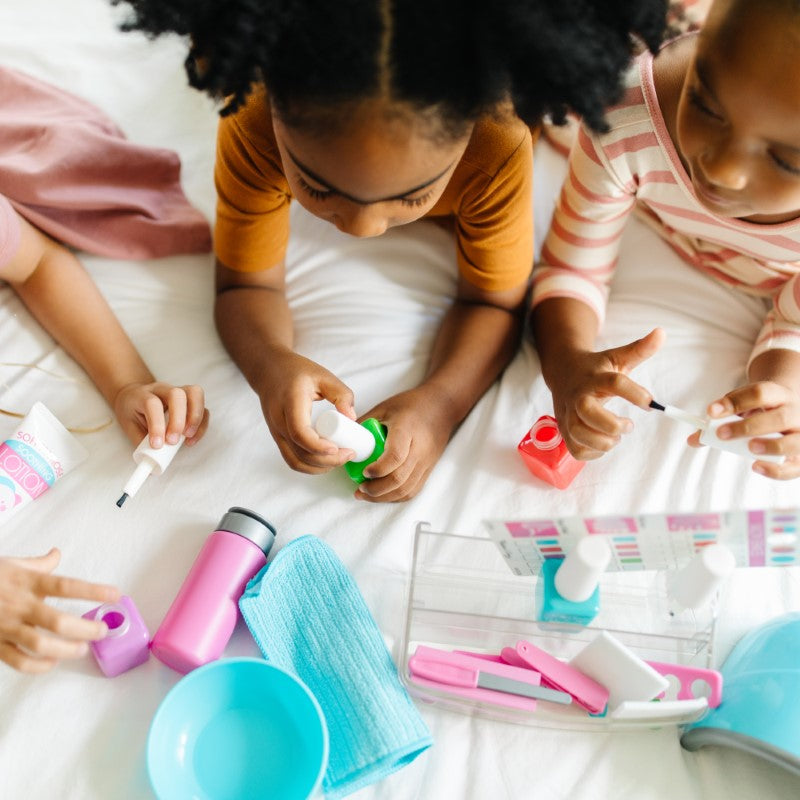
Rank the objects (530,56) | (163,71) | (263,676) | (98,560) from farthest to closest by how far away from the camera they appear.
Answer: (163,71) < (98,560) < (263,676) < (530,56)

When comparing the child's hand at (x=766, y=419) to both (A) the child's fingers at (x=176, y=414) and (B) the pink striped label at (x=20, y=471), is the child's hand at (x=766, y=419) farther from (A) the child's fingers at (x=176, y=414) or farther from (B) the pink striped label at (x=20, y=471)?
(B) the pink striped label at (x=20, y=471)

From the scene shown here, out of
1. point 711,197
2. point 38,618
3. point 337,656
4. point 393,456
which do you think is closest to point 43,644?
point 38,618

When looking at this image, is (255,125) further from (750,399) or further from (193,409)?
(750,399)

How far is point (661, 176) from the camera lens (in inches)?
34.8

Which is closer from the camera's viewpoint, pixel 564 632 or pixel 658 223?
pixel 564 632

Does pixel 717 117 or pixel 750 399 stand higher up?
pixel 717 117

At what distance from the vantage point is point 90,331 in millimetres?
938

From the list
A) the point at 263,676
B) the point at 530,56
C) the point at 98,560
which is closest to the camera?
the point at 530,56

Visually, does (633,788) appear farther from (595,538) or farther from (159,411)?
(159,411)

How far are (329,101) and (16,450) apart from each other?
498mm

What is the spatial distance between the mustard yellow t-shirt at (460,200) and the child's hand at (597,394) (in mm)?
152

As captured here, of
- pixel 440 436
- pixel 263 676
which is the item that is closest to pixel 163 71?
pixel 440 436

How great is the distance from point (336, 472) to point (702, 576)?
40 cm

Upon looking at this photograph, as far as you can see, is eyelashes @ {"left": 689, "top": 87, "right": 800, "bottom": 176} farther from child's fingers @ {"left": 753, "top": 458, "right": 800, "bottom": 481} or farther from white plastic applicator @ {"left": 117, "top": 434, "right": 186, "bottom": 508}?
white plastic applicator @ {"left": 117, "top": 434, "right": 186, "bottom": 508}
